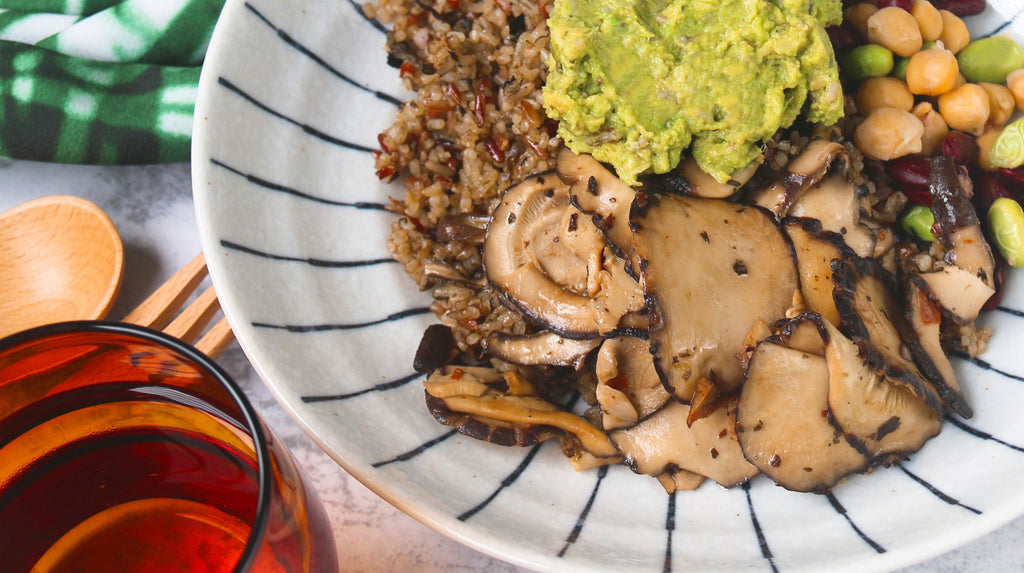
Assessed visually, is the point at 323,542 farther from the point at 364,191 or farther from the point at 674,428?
the point at 364,191

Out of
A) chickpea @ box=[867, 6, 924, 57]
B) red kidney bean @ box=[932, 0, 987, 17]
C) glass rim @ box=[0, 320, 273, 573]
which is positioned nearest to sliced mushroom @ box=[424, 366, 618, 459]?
glass rim @ box=[0, 320, 273, 573]

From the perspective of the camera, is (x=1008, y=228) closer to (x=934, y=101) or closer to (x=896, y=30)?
(x=934, y=101)

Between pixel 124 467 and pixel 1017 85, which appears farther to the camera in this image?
pixel 1017 85

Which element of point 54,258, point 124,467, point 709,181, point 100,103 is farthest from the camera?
point 100,103

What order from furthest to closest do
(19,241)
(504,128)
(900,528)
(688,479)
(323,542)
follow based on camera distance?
(19,241) → (504,128) → (688,479) → (900,528) → (323,542)

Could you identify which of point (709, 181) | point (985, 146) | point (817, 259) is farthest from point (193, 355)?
point (985, 146)

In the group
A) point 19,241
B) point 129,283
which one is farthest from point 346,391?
point 19,241

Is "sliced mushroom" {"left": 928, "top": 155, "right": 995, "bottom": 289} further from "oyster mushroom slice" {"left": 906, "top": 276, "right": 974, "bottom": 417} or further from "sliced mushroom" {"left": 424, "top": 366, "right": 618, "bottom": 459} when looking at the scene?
"sliced mushroom" {"left": 424, "top": 366, "right": 618, "bottom": 459}
